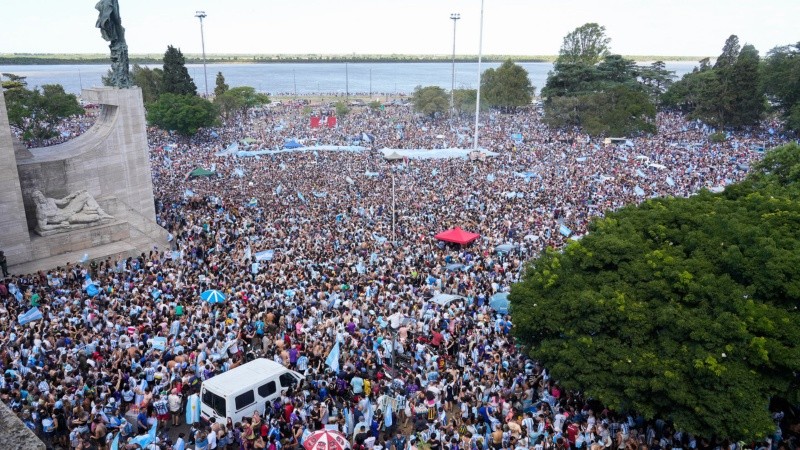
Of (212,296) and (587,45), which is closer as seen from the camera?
(212,296)

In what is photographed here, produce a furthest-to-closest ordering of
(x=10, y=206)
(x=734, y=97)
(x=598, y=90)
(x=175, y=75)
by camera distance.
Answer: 1. (x=598, y=90)
2. (x=175, y=75)
3. (x=734, y=97)
4. (x=10, y=206)

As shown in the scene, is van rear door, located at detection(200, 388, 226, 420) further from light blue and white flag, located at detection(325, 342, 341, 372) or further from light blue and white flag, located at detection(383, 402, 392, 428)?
light blue and white flag, located at detection(383, 402, 392, 428)

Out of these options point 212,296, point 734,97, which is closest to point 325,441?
point 212,296

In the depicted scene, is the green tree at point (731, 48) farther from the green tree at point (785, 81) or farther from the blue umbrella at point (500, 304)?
the blue umbrella at point (500, 304)

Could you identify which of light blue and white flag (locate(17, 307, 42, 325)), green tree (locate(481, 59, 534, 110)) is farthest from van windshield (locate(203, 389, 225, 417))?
green tree (locate(481, 59, 534, 110))

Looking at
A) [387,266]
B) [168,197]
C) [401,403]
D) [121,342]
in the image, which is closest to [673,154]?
[387,266]

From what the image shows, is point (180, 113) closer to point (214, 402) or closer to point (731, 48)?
point (214, 402)
